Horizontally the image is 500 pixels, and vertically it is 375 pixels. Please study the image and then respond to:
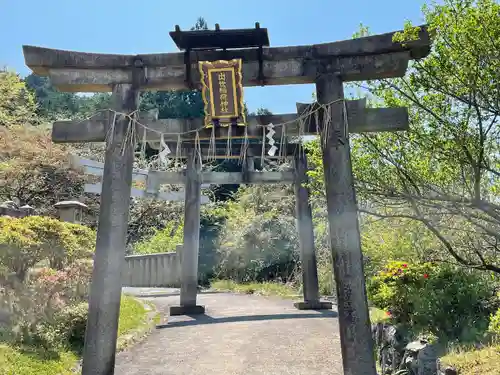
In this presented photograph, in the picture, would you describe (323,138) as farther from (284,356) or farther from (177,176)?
(177,176)

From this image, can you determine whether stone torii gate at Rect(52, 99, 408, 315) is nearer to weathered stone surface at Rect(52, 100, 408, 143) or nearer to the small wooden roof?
weathered stone surface at Rect(52, 100, 408, 143)

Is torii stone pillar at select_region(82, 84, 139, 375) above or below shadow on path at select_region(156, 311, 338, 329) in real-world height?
above

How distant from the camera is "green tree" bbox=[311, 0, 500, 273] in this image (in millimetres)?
4062

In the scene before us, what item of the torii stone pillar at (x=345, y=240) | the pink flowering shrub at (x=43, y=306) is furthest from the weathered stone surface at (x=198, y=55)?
the pink flowering shrub at (x=43, y=306)

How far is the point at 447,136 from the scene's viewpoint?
179 inches

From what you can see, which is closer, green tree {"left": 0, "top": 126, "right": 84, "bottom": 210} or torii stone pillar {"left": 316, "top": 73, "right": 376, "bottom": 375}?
torii stone pillar {"left": 316, "top": 73, "right": 376, "bottom": 375}

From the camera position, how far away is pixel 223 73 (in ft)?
18.0

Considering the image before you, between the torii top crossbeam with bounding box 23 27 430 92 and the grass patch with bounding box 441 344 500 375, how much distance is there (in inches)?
151

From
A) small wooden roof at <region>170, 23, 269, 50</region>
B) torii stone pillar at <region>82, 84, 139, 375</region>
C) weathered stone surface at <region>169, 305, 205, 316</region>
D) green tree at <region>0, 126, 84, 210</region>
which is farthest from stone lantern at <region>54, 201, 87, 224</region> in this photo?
small wooden roof at <region>170, 23, 269, 50</region>

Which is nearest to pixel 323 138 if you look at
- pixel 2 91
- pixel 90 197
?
pixel 90 197

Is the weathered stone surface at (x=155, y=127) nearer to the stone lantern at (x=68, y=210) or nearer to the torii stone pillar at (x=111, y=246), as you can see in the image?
the torii stone pillar at (x=111, y=246)

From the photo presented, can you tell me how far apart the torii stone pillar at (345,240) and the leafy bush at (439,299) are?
6.89 ft

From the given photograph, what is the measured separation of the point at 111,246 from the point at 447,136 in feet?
14.4

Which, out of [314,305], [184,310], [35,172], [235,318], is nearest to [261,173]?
[314,305]
